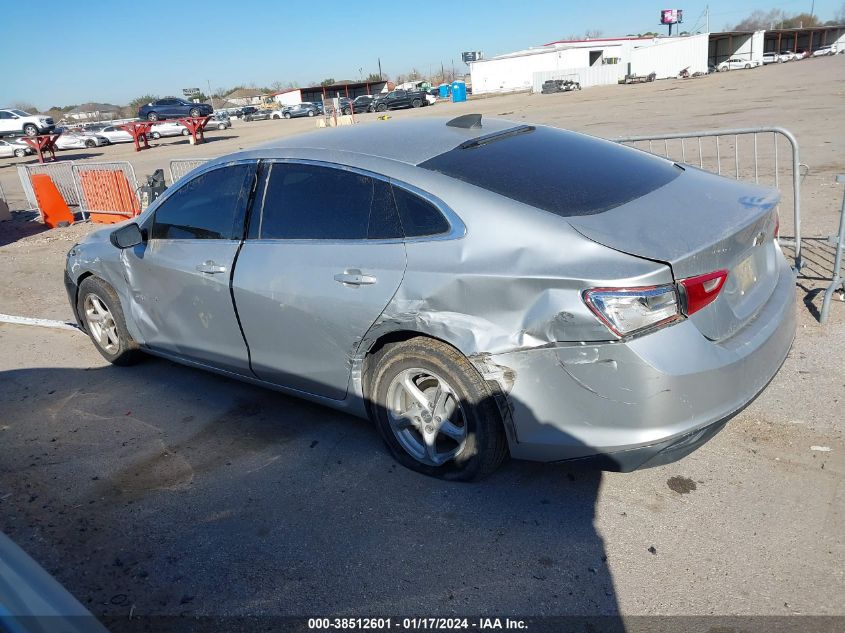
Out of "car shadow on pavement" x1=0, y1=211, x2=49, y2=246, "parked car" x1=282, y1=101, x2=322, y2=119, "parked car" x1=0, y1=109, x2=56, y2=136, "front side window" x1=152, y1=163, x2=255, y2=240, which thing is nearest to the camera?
"front side window" x1=152, y1=163, x2=255, y2=240

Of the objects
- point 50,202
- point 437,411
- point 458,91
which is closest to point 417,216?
point 437,411

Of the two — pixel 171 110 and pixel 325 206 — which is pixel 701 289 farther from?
pixel 171 110

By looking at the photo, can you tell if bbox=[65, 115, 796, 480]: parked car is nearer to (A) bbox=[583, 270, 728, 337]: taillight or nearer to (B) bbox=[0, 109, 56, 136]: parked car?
(A) bbox=[583, 270, 728, 337]: taillight

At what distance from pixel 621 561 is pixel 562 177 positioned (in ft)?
5.82

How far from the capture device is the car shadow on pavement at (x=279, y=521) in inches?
106

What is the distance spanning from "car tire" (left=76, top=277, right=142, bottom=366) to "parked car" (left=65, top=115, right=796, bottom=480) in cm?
79

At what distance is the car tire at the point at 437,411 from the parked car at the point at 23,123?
39.3 m

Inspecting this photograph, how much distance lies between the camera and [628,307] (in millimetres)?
2586

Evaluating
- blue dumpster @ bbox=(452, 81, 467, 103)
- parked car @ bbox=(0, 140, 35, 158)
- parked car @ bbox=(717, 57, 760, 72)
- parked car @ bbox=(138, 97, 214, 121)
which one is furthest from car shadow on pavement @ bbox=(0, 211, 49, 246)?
parked car @ bbox=(717, 57, 760, 72)

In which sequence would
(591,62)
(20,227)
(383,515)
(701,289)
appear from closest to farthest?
(701,289), (383,515), (20,227), (591,62)

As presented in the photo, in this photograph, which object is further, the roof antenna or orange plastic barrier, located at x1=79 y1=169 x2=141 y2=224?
orange plastic barrier, located at x1=79 y1=169 x2=141 y2=224

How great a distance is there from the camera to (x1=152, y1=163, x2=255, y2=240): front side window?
13.1 ft

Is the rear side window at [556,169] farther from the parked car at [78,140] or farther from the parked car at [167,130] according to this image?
the parked car at [78,140]

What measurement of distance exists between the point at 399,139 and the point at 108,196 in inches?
377
